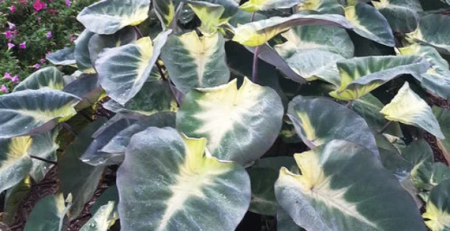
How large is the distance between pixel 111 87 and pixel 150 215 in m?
0.38

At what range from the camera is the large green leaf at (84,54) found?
147cm

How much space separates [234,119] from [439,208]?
1.71ft

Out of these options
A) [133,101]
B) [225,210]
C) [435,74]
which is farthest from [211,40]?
[435,74]

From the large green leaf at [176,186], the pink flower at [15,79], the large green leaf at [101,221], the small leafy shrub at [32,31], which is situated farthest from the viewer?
the small leafy shrub at [32,31]

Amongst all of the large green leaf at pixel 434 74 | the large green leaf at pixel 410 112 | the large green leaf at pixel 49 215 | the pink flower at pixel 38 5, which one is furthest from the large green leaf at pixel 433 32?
the pink flower at pixel 38 5

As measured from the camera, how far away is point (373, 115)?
4.37ft

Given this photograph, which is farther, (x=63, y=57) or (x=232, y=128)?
(x=63, y=57)

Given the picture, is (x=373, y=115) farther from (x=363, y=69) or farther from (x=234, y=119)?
(x=234, y=119)

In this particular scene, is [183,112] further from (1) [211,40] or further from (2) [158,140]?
(1) [211,40]

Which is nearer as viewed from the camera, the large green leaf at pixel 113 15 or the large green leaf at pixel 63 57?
the large green leaf at pixel 113 15

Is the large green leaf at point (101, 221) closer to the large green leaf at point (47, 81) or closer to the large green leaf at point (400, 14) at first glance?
the large green leaf at point (47, 81)

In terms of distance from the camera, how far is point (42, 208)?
3.97 feet

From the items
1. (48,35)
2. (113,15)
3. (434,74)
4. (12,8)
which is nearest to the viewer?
(434,74)

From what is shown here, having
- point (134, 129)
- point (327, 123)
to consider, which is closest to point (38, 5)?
point (134, 129)
